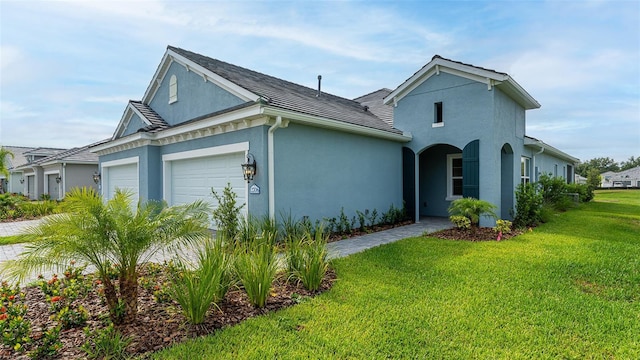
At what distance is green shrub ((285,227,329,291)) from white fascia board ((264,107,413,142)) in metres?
3.64

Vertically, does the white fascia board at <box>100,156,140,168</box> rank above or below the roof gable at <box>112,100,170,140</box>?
below

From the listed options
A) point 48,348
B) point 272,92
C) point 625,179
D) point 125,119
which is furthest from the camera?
point 625,179

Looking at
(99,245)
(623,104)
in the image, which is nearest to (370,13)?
(99,245)

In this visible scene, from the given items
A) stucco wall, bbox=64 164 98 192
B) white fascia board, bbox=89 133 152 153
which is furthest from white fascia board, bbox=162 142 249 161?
stucco wall, bbox=64 164 98 192

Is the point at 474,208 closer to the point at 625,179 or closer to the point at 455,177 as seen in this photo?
the point at 455,177

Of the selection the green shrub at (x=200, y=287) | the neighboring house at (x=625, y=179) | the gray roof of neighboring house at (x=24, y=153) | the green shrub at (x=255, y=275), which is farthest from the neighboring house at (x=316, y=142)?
the neighboring house at (x=625, y=179)

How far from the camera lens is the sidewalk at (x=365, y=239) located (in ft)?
24.7

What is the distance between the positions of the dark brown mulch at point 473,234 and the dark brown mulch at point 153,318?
5.37 meters

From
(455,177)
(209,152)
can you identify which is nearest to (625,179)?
(455,177)

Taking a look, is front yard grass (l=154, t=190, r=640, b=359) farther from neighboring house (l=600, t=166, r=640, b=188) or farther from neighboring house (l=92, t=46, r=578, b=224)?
neighboring house (l=600, t=166, r=640, b=188)

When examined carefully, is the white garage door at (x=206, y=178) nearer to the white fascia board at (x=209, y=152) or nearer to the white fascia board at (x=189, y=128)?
the white fascia board at (x=209, y=152)

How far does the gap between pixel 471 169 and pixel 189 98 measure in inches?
393

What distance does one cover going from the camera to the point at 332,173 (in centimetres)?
962

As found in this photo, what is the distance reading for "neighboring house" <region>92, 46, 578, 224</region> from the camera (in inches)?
332
